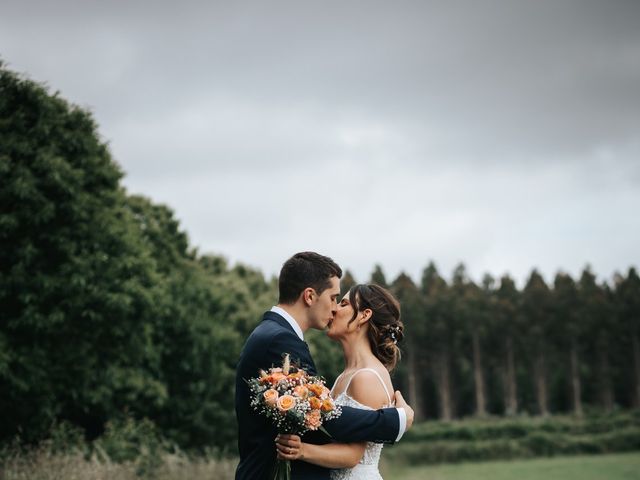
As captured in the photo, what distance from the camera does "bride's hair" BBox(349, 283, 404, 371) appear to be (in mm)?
5832

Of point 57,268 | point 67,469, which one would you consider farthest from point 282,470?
point 57,268

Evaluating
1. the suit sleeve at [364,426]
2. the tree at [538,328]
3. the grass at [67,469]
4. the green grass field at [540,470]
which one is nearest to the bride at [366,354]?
the suit sleeve at [364,426]

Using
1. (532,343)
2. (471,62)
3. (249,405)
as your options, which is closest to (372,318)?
(249,405)

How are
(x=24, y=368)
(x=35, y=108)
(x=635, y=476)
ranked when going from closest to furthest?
(x=24, y=368), (x=35, y=108), (x=635, y=476)

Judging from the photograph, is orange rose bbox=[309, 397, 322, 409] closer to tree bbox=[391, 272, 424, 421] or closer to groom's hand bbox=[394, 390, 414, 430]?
groom's hand bbox=[394, 390, 414, 430]

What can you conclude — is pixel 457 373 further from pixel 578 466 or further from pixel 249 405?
pixel 249 405

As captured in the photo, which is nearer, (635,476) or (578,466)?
(635,476)

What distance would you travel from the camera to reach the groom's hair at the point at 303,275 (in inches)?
192

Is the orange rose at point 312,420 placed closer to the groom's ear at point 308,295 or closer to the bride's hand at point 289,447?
the bride's hand at point 289,447

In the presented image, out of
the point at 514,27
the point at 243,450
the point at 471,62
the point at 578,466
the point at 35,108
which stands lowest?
the point at 578,466

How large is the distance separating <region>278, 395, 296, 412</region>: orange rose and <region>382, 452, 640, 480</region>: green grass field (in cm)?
2930

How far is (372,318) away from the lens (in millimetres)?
5863

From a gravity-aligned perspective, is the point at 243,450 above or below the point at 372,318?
below

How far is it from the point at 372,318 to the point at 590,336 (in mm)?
76150
